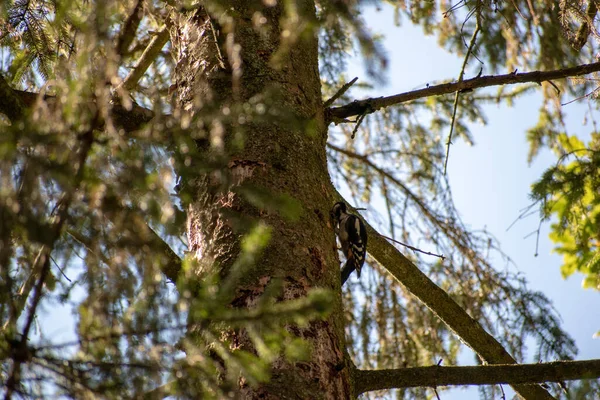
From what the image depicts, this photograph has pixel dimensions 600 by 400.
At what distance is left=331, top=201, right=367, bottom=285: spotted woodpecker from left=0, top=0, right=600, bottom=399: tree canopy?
70 centimetres

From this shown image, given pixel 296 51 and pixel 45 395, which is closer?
pixel 45 395

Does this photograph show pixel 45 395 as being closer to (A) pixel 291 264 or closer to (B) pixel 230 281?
(B) pixel 230 281

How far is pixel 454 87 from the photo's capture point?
3178 mm

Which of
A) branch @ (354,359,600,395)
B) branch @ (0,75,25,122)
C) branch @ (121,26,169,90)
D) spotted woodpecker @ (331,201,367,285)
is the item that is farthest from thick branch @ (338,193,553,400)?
branch @ (0,75,25,122)

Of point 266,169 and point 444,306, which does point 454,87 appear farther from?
point 266,169

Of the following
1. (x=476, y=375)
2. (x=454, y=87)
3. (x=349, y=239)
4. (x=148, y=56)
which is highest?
(x=148, y=56)

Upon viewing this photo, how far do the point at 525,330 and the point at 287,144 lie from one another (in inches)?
99.8

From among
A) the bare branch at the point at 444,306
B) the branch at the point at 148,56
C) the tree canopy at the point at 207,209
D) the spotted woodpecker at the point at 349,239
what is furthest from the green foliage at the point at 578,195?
the branch at the point at 148,56

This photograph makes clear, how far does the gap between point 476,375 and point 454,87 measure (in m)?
1.47

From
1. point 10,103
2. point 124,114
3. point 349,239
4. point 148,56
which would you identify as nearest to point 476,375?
point 124,114

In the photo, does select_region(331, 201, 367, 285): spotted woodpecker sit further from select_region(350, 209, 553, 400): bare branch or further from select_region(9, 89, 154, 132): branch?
select_region(9, 89, 154, 132): branch

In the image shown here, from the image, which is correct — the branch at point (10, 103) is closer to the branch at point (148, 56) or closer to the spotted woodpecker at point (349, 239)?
the branch at point (148, 56)

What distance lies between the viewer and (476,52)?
358 cm

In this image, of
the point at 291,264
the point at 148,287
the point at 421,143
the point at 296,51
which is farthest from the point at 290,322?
the point at 421,143
